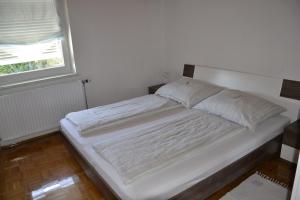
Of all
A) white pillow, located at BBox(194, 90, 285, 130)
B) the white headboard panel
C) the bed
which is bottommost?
the bed

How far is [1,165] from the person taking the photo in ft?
9.17

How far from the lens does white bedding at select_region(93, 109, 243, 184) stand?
1886 millimetres

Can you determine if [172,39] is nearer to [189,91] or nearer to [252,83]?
[189,91]

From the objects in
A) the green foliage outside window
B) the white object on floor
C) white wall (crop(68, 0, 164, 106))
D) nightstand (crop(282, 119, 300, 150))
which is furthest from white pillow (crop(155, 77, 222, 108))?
the green foliage outside window

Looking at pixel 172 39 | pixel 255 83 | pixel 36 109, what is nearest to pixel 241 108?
pixel 255 83

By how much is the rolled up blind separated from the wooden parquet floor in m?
1.40

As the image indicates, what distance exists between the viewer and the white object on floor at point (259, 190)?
210cm

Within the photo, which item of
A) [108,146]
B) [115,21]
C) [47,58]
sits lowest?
[108,146]

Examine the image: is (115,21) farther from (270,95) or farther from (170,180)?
(170,180)

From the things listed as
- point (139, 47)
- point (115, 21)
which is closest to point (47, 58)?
point (115, 21)

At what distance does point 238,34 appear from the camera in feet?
9.75

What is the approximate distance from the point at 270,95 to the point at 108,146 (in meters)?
1.92

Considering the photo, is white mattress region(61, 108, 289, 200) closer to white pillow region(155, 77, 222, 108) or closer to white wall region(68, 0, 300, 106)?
white pillow region(155, 77, 222, 108)

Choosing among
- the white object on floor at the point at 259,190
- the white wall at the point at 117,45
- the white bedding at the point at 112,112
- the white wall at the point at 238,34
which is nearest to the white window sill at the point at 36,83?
the white wall at the point at 117,45
